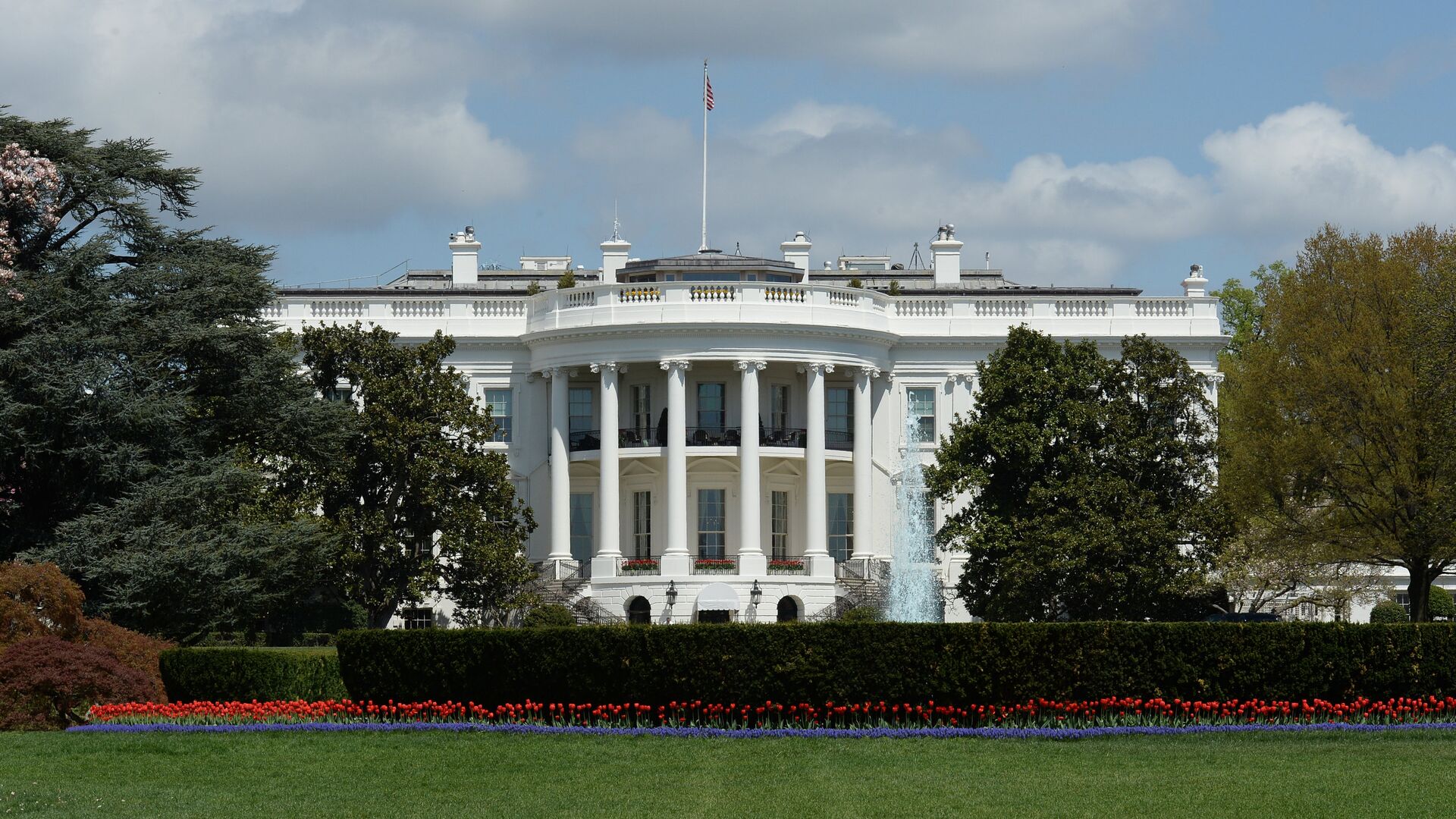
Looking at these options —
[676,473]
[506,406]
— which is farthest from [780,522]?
[506,406]

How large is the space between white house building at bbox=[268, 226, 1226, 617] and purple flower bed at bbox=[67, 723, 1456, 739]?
29886mm

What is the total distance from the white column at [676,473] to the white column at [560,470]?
10.0 ft

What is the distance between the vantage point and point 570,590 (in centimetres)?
5681

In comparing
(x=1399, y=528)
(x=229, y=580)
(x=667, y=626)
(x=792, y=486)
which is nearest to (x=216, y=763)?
(x=667, y=626)

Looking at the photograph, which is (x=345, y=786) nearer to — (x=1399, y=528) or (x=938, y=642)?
(x=938, y=642)

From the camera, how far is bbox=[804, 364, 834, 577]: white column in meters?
57.2

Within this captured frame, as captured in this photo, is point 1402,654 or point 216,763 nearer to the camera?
point 216,763

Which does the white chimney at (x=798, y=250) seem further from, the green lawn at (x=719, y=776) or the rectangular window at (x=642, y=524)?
the green lawn at (x=719, y=776)

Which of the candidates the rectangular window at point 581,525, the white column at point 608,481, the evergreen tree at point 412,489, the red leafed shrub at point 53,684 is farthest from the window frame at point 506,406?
the red leafed shrub at point 53,684

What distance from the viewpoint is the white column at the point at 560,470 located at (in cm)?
5866

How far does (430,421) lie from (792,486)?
48.5 ft

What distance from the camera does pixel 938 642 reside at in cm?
2562

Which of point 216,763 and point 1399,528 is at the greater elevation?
point 1399,528

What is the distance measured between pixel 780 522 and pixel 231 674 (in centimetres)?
3274
